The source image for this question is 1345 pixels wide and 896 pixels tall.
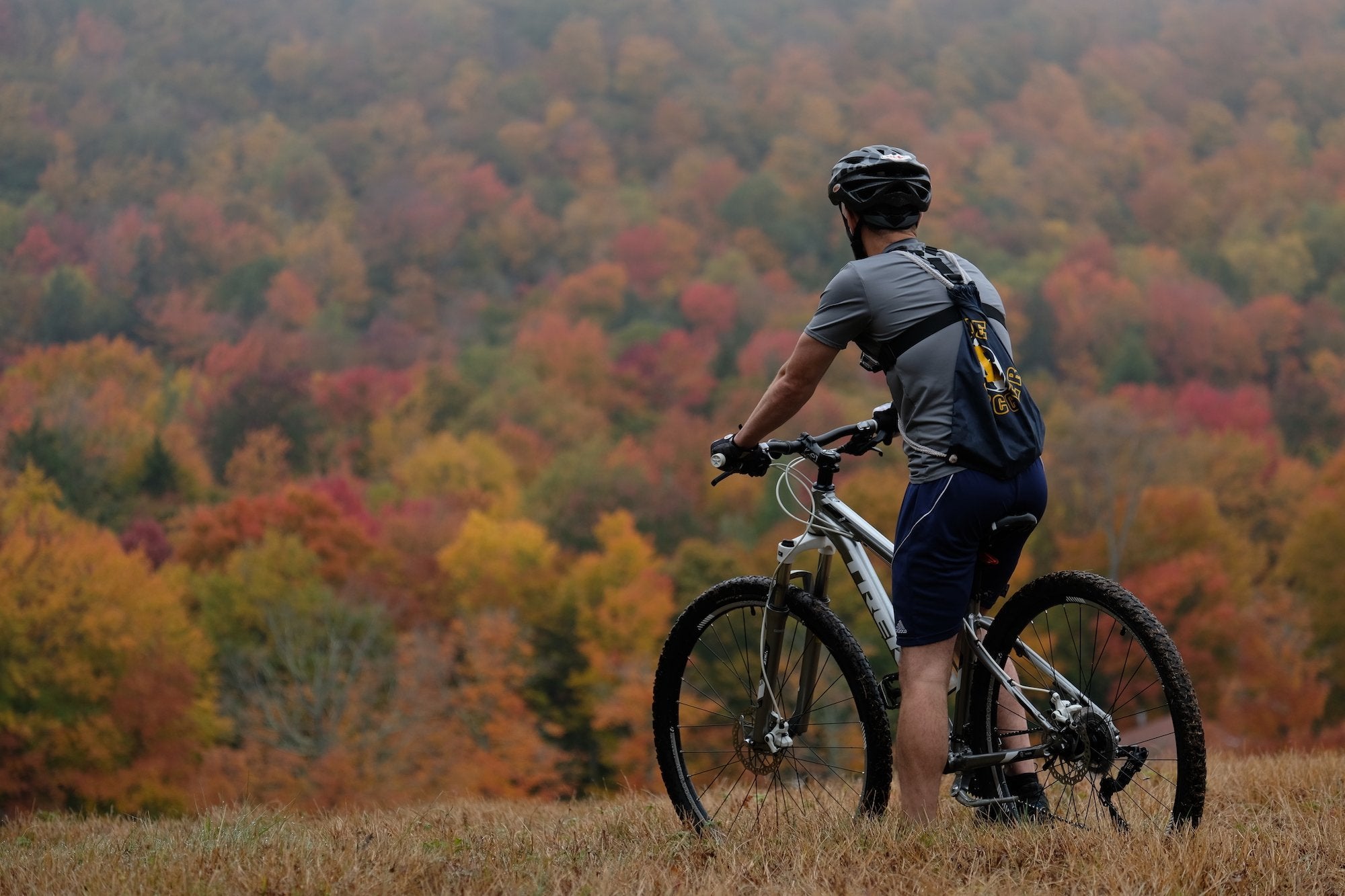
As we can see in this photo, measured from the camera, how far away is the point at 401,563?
47.5 meters

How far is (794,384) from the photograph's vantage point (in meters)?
3.67

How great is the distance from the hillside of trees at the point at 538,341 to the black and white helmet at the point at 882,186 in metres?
2.90

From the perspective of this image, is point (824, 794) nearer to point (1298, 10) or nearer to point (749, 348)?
point (749, 348)

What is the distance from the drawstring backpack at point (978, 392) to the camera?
3498mm

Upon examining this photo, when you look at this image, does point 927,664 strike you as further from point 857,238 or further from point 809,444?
point 857,238

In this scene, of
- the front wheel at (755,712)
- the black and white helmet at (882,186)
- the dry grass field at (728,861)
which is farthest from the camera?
the front wheel at (755,712)

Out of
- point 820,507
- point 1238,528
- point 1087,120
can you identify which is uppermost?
point 1087,120

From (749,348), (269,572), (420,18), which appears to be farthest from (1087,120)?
(269,572)

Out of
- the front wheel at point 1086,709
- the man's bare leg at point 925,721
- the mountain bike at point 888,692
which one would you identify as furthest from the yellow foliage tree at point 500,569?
the man's bare leg at point 925,721

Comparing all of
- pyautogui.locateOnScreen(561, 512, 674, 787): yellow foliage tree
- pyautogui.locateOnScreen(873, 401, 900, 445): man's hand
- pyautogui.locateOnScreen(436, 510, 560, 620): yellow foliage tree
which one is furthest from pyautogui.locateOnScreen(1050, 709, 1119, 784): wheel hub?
pyautogui.locateOnScreen(436, 510, 560, 620): yellow foliage tree

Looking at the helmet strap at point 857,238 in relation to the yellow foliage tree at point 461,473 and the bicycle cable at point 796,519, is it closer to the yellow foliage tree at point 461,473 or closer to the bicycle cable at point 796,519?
the bicycle cable at point 796,519

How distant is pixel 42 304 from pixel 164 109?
3130 centimetres

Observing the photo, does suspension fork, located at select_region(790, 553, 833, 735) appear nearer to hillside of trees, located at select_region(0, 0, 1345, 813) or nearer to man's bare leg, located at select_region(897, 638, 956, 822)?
man's bare leg, located at select_region(897, 638, 956, 822)

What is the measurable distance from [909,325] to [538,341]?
73502 mm
